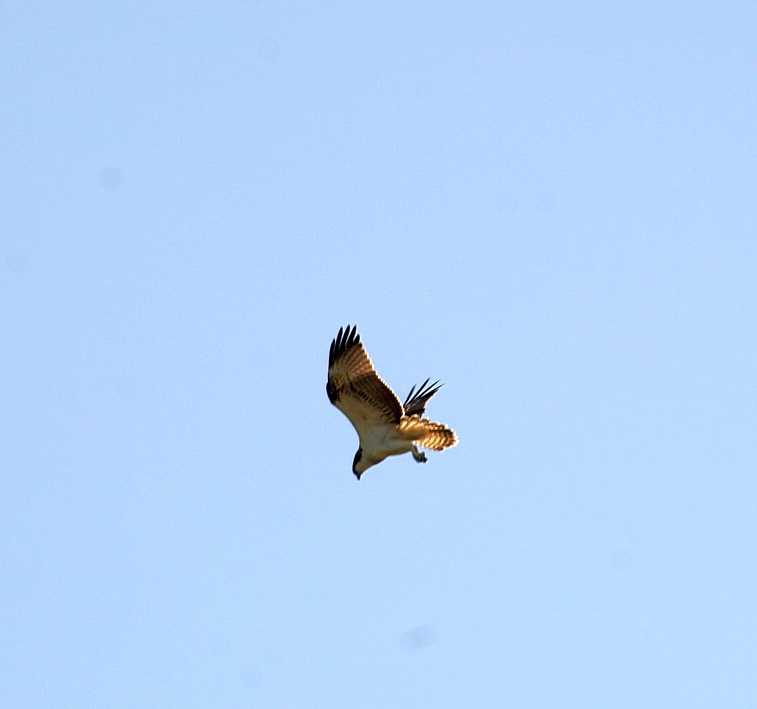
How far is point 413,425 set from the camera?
20.9 meters

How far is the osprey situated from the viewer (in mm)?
20297

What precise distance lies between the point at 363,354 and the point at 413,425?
3.58ft

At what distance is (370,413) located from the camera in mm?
20562

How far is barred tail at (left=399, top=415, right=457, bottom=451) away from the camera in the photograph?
20.9 meters

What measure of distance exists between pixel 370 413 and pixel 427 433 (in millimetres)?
814

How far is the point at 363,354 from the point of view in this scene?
20.3m

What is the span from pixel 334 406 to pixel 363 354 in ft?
2.47

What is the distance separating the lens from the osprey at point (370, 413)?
66.6 ft

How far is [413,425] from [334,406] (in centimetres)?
88

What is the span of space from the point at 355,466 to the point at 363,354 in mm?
1481

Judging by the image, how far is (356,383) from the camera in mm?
20344

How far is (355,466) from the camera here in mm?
→ 21141

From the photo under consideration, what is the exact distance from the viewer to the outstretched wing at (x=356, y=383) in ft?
66.5

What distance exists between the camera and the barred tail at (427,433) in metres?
20.9
